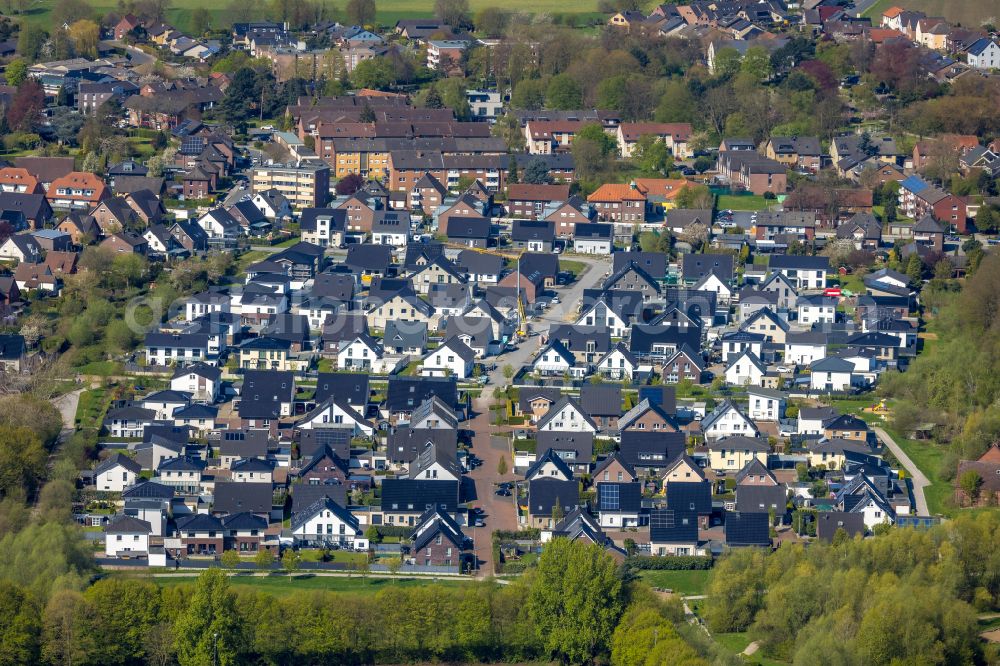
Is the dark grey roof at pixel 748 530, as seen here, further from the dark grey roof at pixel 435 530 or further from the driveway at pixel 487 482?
the dark grey roof at pixel 435 530

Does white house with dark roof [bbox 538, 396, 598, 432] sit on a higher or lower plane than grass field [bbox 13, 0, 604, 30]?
lower

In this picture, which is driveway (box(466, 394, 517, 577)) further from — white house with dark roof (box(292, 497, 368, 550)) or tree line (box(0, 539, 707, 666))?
tree line (box(0, 539, 707, 666))

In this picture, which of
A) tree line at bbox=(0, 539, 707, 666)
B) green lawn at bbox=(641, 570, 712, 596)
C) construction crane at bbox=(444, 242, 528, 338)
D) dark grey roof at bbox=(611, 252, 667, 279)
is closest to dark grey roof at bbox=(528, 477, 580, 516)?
green lawn at bbox=(641, 570, 712, 596)

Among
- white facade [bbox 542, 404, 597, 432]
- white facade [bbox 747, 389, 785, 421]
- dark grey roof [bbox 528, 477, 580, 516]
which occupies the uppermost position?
white facade [bbox 747, 389, 785, 421]

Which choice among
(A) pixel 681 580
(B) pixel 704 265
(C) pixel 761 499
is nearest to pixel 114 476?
(A) pixel 681 580

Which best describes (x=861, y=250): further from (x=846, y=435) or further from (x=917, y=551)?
(x=917, y=551)

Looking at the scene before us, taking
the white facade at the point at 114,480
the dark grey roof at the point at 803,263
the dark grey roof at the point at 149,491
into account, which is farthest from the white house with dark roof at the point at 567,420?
the dark grey roof at the point at 803,263
